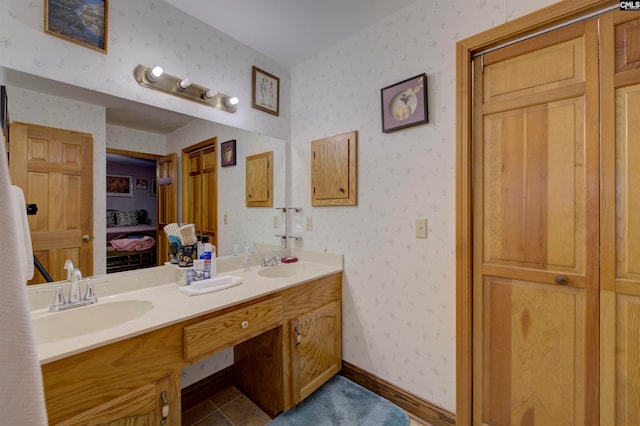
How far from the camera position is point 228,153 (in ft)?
6.47

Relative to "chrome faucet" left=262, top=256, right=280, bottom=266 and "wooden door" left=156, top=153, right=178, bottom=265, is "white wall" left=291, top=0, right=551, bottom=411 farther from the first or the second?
"wooden door" left=156, top=153, right=178, bottom=265

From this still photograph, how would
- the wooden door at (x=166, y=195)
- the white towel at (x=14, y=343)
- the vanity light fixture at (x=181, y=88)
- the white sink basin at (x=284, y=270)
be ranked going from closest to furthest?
the white towel at (x=14, y=343), the vanity light fixture at (x=181, y=88), the wooden door at (x=166, y=195), the white sink basin at (x=284, y=270)

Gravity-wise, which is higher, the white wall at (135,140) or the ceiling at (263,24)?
the ceiling at (263,24)

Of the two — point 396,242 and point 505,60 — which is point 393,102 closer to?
point 505,60

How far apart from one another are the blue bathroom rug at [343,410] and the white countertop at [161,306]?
2.51ft

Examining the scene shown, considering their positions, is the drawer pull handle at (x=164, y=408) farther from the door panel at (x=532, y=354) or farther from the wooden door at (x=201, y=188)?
the door panel at (x=532, y=354)

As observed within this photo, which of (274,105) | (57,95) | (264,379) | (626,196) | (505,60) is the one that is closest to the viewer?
(626,196)

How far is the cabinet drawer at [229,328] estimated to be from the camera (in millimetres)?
1198

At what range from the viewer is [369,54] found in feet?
6.10

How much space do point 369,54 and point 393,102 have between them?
0.41 m

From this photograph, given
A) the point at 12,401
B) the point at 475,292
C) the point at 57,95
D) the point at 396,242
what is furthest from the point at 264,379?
the point at 57,95

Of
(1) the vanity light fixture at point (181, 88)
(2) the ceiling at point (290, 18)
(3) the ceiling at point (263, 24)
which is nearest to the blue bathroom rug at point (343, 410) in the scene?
(3) the ceiling at point (263, 24)

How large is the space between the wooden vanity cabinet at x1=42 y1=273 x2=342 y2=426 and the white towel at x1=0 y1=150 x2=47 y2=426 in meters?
0.72

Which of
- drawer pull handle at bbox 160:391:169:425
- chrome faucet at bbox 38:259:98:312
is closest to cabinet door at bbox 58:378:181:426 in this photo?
drawer pull handle at bbox 160:391:169:425
